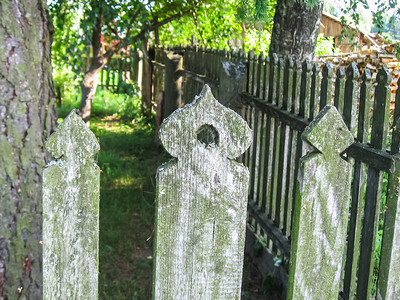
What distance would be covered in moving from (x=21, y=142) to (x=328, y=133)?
69.4 inches

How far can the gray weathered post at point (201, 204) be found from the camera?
132 cm

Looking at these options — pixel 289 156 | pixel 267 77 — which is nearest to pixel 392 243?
pixel 289 156

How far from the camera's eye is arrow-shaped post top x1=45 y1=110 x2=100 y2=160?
4.33 ft

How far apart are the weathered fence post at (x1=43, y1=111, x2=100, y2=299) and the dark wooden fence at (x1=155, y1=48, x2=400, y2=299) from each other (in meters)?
0.62

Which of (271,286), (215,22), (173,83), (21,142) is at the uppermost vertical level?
(215,22)

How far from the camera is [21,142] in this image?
103 inches

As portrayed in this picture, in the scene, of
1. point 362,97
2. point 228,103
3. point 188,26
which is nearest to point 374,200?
point 362,97

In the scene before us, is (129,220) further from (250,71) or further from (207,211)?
(207,211)

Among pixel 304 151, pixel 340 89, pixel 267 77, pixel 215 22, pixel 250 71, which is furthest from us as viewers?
pixel 215 22

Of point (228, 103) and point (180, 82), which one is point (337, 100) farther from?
point (180, 82)

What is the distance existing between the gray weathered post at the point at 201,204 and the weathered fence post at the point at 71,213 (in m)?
0.19

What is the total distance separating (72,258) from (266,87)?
8.79 ft

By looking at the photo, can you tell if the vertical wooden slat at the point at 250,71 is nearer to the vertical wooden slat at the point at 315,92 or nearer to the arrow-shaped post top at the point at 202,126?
the vertical wooden slat at the point at 315,92

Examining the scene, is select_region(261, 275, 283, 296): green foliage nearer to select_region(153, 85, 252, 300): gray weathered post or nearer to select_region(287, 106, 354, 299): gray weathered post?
select_region(287, 106, 354, 299): gray weathered post
